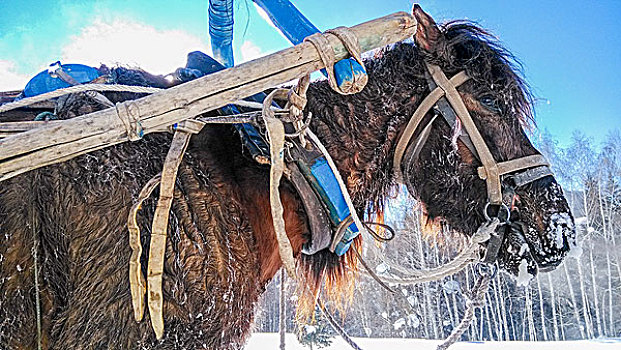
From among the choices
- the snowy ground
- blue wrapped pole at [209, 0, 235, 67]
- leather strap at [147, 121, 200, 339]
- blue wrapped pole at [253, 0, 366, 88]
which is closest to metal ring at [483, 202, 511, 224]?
blue wrapped pole at [253, 0, 366, 88]

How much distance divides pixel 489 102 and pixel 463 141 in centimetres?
22

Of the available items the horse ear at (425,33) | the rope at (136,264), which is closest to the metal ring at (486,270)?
the horse ear at (425,33)

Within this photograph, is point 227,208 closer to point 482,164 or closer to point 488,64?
point 482,164

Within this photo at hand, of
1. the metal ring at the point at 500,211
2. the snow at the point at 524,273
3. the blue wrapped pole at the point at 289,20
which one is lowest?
the snow at the point at 524,273

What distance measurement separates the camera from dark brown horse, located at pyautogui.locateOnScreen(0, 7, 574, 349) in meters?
1.27

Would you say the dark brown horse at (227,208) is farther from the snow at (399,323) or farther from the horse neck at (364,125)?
the snow at (399,323)

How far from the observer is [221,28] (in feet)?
7.70

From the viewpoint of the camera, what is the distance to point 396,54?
6.65 ft

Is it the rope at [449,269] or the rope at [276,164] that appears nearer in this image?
the rope at [276,164]

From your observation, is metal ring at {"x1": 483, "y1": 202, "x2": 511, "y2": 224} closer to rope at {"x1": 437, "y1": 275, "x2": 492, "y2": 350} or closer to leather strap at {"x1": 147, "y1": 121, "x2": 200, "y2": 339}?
rope at {"x1": 437, "y1": 275, "x2": 492, "y2": 350}

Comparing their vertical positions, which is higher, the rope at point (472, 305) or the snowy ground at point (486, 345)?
the rope at point (472, 305)

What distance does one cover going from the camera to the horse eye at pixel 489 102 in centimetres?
197

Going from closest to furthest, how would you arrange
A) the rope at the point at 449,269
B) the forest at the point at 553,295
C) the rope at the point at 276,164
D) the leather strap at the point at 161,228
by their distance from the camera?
the rope at the point at 276,164 < the leather strap at the point at 161,228 < the rope at the point at 449,269 < the forest at the point at 553,295

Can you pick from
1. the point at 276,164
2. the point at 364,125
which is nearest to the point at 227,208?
the point at 276,164
